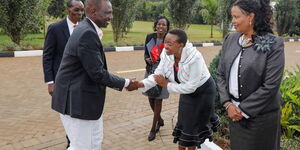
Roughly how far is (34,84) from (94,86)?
18.3 ft

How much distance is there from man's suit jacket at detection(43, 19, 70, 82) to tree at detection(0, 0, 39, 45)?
9.48 meters

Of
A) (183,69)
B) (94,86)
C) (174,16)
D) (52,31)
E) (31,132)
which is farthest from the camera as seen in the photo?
(174,16)

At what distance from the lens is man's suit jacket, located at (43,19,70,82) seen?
13.1 feet

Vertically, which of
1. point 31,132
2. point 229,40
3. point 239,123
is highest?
point 229,40

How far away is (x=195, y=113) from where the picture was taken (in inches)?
138

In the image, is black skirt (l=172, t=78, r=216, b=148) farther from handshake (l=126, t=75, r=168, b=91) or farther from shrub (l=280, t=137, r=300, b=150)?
shrub (l=280, t=137, r=300, b=150)

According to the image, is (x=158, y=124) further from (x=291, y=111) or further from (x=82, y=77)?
(x=82, y=77)

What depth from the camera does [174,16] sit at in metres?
18.8

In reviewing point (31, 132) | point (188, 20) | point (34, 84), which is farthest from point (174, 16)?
point (31, 132)

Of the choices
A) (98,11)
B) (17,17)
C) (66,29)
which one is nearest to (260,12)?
(98,11)

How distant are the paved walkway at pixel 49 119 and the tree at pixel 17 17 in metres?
4.48

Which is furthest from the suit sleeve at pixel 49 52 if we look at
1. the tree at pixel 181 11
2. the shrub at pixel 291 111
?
the tree at pixel 181 11

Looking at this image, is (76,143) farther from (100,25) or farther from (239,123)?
(239,123)

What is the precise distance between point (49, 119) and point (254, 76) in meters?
3.93
